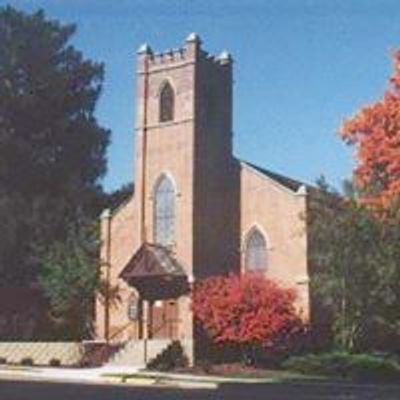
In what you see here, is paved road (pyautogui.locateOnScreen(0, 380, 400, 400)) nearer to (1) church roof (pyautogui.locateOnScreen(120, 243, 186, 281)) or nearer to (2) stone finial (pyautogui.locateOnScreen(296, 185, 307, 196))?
(2) stone finial (pyautogui.locateOnScreen(296, 185, 307, 196))

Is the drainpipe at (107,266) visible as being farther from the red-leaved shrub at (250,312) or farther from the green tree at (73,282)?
the red-leaved shrub at (250,312)

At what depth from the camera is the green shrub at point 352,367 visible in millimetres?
41344

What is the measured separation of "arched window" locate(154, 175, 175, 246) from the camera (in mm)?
52375

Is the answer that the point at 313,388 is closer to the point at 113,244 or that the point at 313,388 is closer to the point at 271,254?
the point at 271,254

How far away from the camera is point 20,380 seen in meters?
37.7

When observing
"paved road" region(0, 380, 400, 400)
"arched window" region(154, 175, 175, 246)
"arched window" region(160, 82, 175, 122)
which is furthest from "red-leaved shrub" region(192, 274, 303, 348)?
"paved road" region(0, 380, 400, 400)

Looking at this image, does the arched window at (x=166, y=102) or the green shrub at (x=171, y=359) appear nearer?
the green shrub at (x=171, y=359)

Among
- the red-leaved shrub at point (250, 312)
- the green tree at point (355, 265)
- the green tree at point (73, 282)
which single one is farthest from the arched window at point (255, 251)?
the green tree at point (73, 282)

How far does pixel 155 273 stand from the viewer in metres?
51.1

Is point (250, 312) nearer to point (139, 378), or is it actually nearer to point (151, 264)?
point (151, 264)

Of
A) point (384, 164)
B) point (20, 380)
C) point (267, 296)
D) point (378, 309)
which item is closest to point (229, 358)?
point (267, 296)

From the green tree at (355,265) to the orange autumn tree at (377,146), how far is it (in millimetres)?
1038

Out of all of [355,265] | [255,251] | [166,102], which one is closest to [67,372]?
[355,265]

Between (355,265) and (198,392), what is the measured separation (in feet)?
43.5
